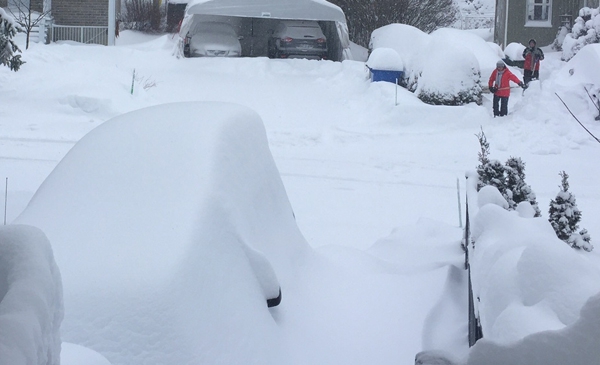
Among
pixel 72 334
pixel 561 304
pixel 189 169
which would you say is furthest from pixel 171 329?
pixel 561 304

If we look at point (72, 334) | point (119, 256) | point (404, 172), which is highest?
point (119, 256)

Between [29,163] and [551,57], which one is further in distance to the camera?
[551,57]

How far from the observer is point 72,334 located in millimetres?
3293

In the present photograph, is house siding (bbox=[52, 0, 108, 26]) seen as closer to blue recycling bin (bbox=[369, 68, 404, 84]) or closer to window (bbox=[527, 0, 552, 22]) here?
blue recycling bin (bbox=[369, 68, 404, 84])

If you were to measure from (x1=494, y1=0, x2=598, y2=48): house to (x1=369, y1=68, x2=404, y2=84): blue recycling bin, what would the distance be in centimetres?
1083

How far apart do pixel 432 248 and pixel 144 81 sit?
14850mm

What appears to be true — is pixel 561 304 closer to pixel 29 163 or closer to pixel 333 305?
pixel 333 305

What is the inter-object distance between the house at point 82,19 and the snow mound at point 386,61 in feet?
40.3

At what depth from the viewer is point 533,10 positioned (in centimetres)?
2986

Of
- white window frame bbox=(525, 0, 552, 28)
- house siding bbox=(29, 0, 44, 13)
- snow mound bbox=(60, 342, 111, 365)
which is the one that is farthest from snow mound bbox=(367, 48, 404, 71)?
snow mound bbox=(60, 342, 111, 365)

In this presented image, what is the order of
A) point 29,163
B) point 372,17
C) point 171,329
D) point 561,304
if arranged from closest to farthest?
point 561,304 → point 171,329 → point 29,163 → point 372,17

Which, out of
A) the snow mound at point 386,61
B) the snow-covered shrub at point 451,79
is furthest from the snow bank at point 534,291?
the snow mound at point 386,61

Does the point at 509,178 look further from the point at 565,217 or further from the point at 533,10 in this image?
the point at 533,10

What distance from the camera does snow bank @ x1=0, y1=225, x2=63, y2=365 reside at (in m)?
1.48
